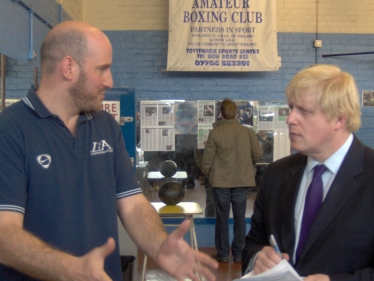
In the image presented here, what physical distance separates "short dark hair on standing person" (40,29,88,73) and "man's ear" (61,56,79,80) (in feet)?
0.04

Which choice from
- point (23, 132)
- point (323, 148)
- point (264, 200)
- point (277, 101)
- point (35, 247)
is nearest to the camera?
point (35, 247)

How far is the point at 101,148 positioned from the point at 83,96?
213 mm

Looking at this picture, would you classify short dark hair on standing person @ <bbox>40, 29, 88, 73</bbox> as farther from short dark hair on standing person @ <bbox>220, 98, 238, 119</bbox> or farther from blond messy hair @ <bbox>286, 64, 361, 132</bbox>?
short dark hair on standing person @ <bbox>220, 98, 238, 119</bbox>

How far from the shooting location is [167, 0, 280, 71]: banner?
576 centimetres

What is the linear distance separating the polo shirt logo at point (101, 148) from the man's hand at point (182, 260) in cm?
47

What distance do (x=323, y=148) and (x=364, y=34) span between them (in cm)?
493

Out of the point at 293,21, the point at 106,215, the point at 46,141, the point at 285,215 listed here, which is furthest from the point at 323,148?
the point at 293,21

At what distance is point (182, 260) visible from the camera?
1552 millimetres

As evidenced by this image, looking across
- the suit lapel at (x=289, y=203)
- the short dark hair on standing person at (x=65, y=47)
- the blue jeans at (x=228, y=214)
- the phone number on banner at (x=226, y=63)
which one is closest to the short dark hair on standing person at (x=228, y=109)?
the phone number on banner at (x=226, y=63)

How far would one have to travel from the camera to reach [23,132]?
5.30 ft

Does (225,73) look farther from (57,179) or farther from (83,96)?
(57,179)

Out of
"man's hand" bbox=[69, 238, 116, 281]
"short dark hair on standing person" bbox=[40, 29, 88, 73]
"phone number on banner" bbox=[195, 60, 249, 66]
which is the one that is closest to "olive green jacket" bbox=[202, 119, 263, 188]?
"phone number on banner" bbox=[195, 60, 249, 66]

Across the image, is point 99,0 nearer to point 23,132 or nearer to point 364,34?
point 364,34

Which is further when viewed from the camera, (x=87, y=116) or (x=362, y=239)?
(x=87, y=116)
